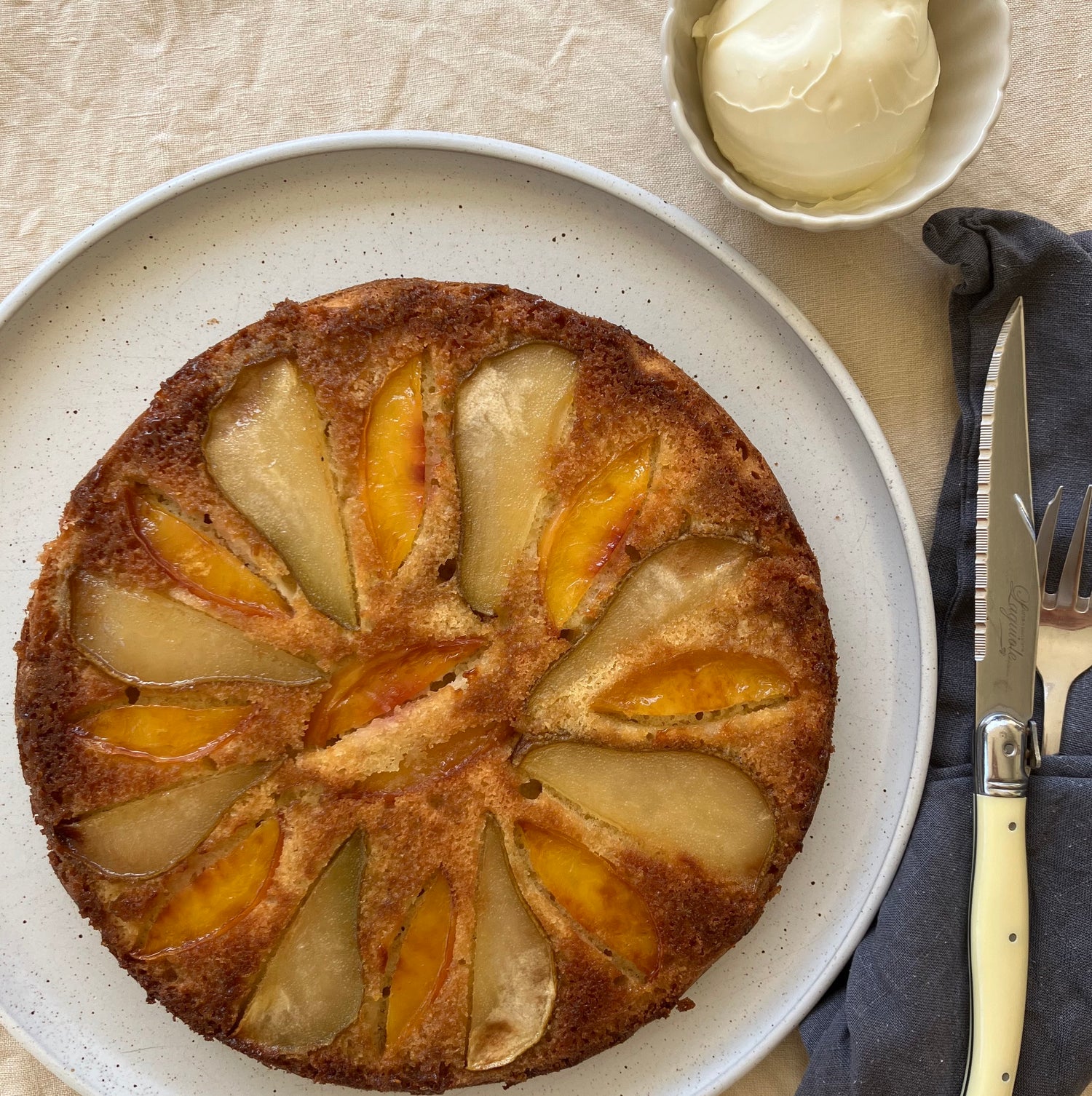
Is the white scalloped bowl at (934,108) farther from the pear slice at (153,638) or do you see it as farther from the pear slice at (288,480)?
the pear slice at (153,638)

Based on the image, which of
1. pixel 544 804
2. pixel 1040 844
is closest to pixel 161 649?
pixel 544 804

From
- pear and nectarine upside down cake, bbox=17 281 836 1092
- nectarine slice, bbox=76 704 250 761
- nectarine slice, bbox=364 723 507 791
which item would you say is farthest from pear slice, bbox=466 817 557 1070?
nectarine slice, bbox=76 704 250 761

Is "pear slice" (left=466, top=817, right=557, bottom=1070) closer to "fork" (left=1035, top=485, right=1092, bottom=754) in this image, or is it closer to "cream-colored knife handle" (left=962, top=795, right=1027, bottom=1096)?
"cream-colored knife handle" (left=962, top=795, right=1027, bottom=1096)

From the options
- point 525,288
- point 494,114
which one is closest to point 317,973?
point 525,288

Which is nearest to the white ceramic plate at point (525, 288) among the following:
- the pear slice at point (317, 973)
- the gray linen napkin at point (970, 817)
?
the gray linen napkin at point (970, 817)

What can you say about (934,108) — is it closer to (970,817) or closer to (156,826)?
(970,817)
